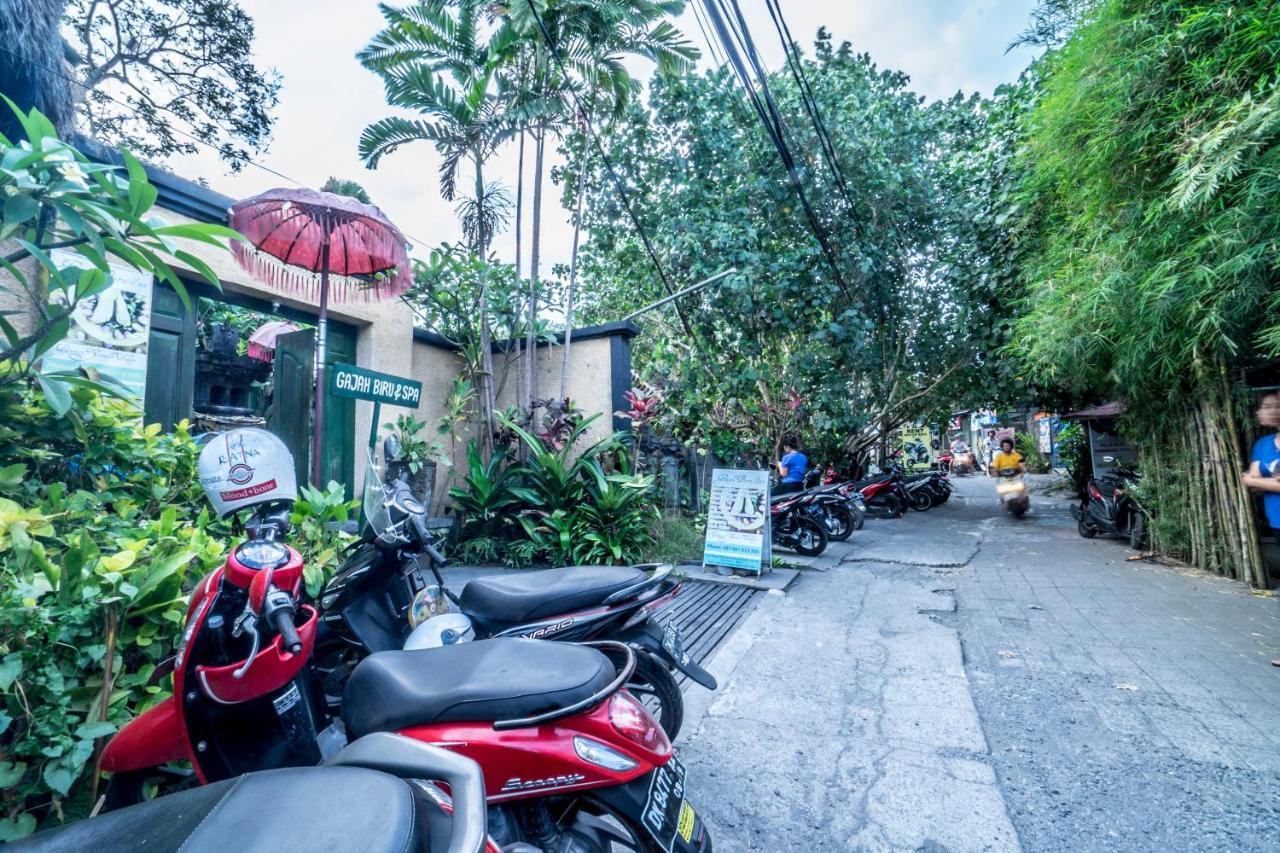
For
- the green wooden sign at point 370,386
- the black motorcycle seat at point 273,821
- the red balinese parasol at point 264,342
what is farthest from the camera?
the red balinese parasol at point 264,342

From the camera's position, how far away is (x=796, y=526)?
21.5ft

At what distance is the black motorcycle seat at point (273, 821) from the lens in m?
0.66

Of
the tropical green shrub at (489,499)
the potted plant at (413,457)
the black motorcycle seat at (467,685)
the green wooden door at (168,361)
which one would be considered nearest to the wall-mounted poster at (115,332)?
the green wooden door at (168,361)

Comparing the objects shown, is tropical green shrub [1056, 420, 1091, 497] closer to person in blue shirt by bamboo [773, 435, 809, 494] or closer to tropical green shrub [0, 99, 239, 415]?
person in blue shirt by bamboo [773, 435, 809, 494]

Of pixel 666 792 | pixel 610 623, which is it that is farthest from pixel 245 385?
pixel 666 792

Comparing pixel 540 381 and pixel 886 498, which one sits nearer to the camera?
pixel 540 381

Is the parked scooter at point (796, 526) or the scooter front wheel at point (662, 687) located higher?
the parked scooter at point (796, 526)

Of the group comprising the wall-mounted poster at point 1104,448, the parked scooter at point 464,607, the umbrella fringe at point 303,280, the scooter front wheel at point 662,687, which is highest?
the umbrella fringe at point 303,280

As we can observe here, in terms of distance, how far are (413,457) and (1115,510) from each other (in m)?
8.25

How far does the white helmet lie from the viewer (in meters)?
1.72

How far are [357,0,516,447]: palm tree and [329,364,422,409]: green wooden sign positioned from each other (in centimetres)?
287

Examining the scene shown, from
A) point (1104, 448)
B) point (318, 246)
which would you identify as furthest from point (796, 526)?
point (1104, 448)

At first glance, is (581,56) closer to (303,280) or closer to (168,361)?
(303,280)

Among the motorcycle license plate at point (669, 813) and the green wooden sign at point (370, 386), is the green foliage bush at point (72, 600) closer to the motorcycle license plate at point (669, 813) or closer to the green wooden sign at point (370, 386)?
the green wooden sign at point (370, 386)
